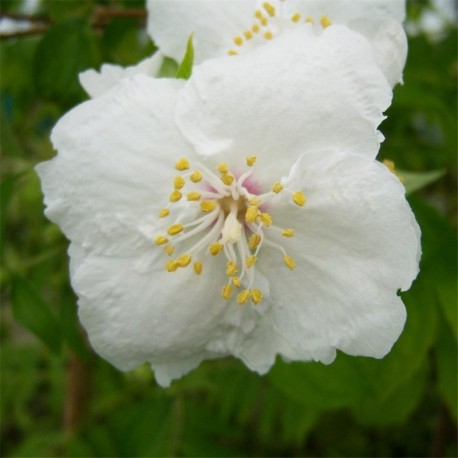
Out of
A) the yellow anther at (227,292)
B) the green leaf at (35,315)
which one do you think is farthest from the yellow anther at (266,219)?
the green leaf at (35,315)

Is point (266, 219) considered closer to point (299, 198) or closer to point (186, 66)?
point (299, 198)

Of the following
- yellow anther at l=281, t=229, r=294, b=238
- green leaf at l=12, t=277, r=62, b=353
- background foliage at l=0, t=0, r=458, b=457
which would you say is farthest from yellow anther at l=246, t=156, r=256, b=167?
green leaf at l=12, t=277, r=62, b=353

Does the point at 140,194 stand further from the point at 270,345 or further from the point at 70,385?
the point at 70,385

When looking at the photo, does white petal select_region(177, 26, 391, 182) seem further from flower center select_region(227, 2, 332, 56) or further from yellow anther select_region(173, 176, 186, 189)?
flower center select_region(227, 2, 332, 56)

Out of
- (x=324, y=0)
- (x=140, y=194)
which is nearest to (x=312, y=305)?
(x=140, y=194)

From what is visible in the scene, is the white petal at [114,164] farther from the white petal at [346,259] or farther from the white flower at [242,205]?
the white petal at [346,259]

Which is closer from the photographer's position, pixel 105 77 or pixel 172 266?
pixel 172 266

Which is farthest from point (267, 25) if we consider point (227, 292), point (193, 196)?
point (227, 292)
